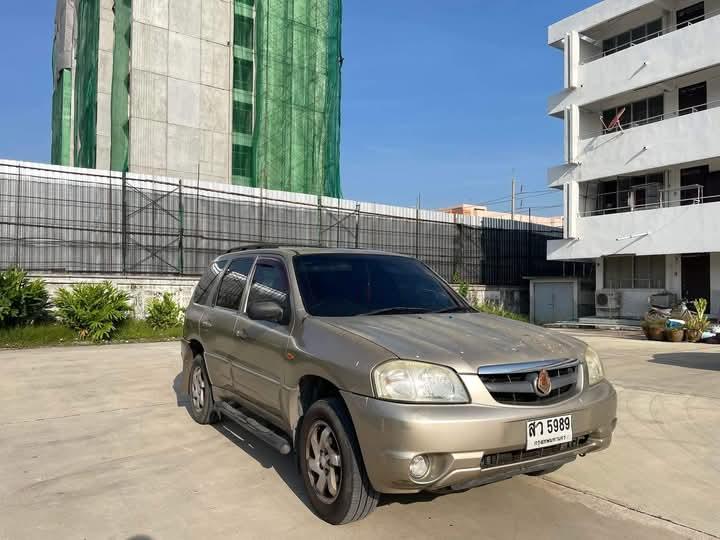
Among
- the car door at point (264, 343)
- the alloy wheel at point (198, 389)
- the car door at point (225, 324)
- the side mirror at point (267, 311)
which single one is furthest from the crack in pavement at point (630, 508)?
the alloy wheel at point (198, 389)

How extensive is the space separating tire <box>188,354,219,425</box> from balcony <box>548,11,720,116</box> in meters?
19.0

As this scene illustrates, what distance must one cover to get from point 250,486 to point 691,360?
9.45m

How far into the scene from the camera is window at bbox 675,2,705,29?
62.7 ft

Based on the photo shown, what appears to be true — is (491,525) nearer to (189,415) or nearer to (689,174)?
(189,415)

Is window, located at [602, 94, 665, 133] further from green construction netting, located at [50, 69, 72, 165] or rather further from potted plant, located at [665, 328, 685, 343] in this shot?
green construction netting, located at [50, 69, 72, 165]

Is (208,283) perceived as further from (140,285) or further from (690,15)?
(690,15)

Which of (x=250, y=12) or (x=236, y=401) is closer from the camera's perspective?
(x=236, y=401)

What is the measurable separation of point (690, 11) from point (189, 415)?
2193 cm

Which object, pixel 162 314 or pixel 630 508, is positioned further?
pixel 162 314

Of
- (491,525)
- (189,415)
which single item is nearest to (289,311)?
(491,525)

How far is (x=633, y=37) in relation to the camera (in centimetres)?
2131

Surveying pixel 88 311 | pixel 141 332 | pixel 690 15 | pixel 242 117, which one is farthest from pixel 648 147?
pixel 242 117

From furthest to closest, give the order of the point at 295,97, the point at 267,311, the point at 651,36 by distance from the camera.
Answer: the point at 295,97
the point at 651,36
the point at 267,311

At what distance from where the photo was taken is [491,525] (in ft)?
10.5
